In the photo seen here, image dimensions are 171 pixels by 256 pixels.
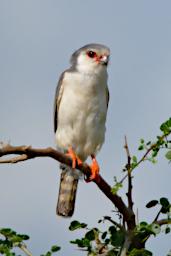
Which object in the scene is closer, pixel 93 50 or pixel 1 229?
pixel 1 229

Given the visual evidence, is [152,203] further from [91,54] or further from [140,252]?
[91,54]

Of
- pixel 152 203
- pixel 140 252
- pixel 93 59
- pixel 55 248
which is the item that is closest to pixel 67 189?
pixel 93 59

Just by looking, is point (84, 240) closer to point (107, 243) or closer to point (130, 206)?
point (107, 243)

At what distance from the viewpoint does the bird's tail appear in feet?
28.2

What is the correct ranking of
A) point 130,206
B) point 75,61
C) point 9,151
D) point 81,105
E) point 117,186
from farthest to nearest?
point 75,61 < point 81,105 < point 130,206 < point 117,186 < point 9,151

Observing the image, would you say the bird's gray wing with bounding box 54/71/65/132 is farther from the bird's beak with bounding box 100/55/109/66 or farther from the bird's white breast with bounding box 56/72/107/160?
the bird's beak with bounding box 100/55/109/66

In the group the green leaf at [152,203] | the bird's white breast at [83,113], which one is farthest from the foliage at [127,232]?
the bird's white breast at [83,113]

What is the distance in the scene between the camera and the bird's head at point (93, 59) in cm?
832

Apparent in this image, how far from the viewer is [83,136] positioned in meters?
8.23

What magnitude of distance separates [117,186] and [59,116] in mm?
3485

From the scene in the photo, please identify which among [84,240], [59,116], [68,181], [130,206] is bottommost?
[84,240]

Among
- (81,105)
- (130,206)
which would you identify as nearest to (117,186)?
(130,206)

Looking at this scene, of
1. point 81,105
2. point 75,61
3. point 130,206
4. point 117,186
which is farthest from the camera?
point 75,61

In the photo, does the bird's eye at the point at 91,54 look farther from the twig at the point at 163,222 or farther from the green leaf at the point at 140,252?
the green leaf at the point at 140,252
